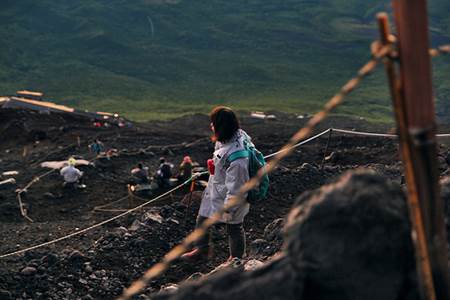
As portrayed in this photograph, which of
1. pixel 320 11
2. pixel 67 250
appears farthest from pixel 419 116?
pixel 320 11

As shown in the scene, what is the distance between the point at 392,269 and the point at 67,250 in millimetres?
6988

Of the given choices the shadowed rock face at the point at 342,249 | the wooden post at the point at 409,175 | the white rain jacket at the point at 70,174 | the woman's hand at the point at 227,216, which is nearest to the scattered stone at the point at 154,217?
the woman's hand at the point at 227,216

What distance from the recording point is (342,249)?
420 centimetres

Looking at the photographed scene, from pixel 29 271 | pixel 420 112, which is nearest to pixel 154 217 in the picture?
pixel 29 271

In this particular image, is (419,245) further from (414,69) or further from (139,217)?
(139,217)

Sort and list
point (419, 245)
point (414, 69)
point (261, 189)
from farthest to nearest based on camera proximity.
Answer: point (261, 189)
point (419, 245)
point (414, 69)

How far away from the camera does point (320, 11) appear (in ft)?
236

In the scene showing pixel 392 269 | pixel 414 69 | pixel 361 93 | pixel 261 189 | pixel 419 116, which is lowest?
pixel 361 93

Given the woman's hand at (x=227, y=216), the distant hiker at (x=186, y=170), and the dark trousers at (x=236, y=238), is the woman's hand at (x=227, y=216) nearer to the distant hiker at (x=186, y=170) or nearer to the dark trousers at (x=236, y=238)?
the dark trousers at (x=236, y=238)

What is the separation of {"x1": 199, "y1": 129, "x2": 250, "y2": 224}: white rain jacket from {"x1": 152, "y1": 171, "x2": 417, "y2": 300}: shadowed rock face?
3224 mm

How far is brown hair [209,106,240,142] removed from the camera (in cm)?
747

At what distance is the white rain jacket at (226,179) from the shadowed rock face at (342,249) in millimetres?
3224

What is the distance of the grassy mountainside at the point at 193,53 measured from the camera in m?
43.4

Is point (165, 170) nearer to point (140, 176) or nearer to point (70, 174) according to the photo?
point (140, 176)
